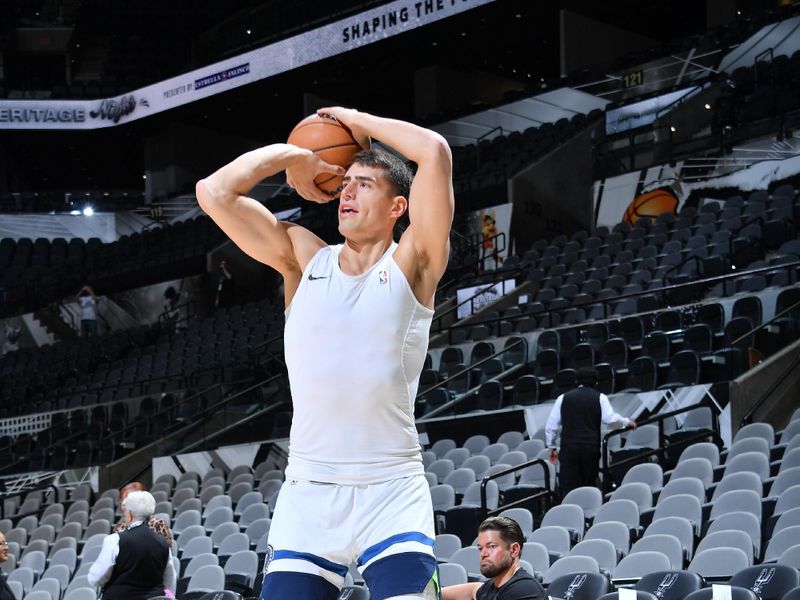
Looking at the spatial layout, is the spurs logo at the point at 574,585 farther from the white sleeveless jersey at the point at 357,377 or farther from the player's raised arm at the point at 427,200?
the player's raised arm at the point at 427,200

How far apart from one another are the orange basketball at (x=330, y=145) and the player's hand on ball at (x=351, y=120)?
0.05 ft

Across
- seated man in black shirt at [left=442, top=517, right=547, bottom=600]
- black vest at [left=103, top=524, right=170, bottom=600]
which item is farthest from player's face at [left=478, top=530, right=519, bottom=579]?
black vest at [left=103, top=524, right=170, bottom=600]

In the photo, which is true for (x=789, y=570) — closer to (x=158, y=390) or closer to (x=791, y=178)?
(x=791, y=178)

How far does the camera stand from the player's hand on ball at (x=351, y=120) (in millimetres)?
3203

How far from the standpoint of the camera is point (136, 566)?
6465 millimetres

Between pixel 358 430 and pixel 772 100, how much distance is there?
1707 cm

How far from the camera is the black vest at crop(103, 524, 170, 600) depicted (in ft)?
21.2

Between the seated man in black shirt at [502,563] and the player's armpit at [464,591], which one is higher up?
the seated man in black shirt at [502,563]

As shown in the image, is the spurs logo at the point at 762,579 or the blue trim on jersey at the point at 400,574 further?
the spurs logo at the point at 762,579

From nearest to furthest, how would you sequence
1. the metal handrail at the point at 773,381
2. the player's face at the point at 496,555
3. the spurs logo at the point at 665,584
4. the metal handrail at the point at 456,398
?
the player's face at the point at 496,555 → the spurs logo at the point at 665,584 → the metal handrail at the point at 773,381 → the metal handrail at the point at 456,398

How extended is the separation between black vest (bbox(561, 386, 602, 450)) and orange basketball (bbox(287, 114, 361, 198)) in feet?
20.3

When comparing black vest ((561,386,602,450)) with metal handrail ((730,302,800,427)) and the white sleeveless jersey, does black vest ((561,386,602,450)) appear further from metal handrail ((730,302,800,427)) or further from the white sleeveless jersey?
the white sleeveless jersey

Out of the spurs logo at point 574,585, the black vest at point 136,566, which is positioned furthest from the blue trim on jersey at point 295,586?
the black vest at point 136,566

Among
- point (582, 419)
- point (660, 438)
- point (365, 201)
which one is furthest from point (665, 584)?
point (660, 438)
